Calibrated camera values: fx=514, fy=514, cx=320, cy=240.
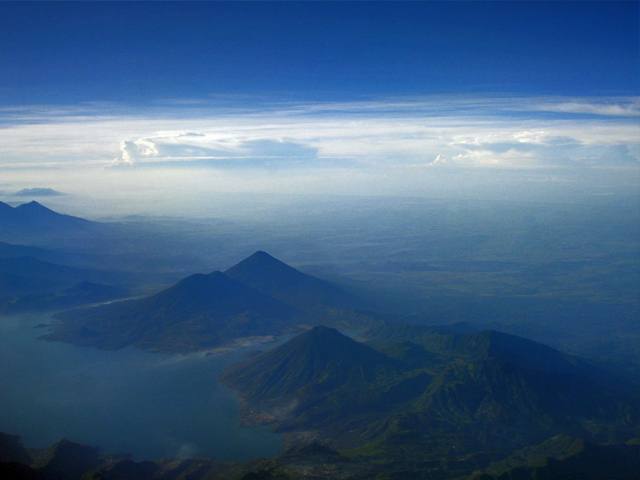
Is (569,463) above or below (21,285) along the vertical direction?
below

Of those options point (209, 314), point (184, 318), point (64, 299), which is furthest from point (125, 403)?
point (64, 299)

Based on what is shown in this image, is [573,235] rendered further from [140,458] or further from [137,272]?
[140,458]

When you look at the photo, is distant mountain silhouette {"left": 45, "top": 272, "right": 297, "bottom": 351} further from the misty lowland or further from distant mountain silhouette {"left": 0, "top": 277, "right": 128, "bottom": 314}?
distant mountain silhouette {"left": 0, "top": 277, "right": 128, "bottom": 314}

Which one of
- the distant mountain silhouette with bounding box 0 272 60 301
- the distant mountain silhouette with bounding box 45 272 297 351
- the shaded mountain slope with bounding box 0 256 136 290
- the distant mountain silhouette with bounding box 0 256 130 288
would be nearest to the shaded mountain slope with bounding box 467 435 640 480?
the distant mountain silhouette with bounding box 45 272 297 351

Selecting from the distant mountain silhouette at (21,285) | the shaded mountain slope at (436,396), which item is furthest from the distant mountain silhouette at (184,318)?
the distant mountain silhouette at (21,285)

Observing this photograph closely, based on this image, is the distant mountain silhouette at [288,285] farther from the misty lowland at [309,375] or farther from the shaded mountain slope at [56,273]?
the shaded mountain slope at [56,273]

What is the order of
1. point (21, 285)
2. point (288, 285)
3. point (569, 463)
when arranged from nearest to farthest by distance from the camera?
point (569, 463) < point (288, 285) < point (21, 285)

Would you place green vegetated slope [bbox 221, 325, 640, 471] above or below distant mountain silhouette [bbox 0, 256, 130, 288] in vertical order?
below

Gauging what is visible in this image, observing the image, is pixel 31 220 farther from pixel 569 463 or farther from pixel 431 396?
pixel 569 463
